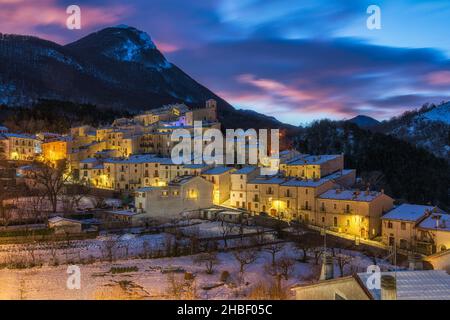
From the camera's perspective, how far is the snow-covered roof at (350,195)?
40172 millimetres

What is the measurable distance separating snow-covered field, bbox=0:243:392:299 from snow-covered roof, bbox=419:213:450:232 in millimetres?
6200

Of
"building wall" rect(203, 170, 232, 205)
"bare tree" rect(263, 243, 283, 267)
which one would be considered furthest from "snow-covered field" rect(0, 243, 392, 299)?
"building wall" rect(203, 170, 232, 205)

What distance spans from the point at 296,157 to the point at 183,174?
13.5 m

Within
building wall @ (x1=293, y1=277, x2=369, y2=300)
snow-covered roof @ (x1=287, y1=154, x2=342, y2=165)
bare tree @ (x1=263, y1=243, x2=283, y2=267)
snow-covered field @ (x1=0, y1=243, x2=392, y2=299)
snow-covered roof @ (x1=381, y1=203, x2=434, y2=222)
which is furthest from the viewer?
snow-covered roof @ (x1=287, y1=154, x2=342, y2=165)

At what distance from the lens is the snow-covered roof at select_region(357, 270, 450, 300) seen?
36.6 feet

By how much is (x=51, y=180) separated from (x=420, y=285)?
4370cm

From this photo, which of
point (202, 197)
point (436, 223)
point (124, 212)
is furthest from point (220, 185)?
point (436, 223)

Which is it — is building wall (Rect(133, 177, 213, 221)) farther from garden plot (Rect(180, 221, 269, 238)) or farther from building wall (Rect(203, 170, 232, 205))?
garden plot (Rect(180, 221, 269, 238))

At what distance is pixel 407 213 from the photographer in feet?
126

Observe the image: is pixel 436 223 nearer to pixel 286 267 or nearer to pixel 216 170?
pixel 286 267

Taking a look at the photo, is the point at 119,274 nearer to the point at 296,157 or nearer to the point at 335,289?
the point at 335,289

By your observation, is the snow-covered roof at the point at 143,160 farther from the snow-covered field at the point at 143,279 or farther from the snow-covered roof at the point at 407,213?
the snow-covered roof at the point at 407,213

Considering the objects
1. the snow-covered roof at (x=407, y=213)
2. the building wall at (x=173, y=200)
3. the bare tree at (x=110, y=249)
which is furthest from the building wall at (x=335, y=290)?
the building wall at (x=173, y=200)
